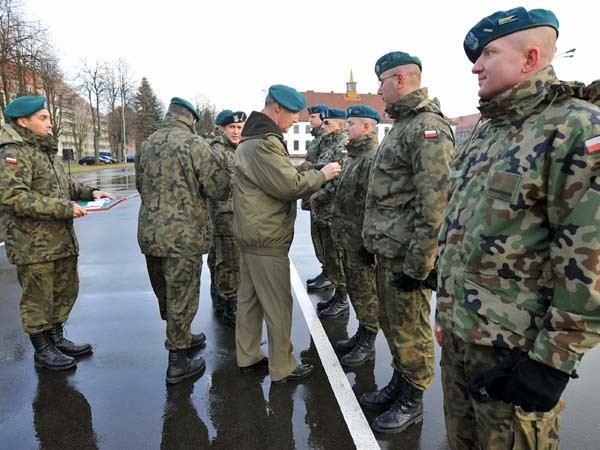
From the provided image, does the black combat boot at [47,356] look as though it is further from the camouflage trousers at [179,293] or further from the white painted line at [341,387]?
the white painted line at [341,387]

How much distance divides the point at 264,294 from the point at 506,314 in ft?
6.90

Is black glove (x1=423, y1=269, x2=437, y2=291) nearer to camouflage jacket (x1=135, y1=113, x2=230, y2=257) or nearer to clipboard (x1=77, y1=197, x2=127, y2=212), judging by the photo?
camouflage jacket (x1=135, y1=113, x2=230, y2=257)

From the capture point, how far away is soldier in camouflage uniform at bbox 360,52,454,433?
2617mm

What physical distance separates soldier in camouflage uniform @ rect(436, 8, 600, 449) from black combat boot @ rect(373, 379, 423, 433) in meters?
1.11

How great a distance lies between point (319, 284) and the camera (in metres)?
6.04

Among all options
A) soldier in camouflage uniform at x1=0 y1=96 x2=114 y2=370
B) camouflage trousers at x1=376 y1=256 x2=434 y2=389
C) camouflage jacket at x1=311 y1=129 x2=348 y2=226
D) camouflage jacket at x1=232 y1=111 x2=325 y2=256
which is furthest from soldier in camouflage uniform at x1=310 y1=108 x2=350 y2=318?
soldier in camouflage uniform at x1=0 y1=96 x2=114 y2=370

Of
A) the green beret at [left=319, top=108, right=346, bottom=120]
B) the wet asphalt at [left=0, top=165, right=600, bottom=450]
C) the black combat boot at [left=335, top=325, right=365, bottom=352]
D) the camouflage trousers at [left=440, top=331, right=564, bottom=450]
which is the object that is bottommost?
the wet asphalt at [left=0, top=165, right=600, bottom=450]

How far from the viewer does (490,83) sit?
1664 millimetres

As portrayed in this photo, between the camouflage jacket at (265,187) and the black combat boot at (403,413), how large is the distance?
133 centimetres

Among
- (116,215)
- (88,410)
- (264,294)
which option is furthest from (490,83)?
(116,215)

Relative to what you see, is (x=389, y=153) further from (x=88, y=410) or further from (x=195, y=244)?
(x=88, y=410)

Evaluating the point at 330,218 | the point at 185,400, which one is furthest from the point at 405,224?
the point at 330,218

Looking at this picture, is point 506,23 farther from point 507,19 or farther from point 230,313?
point 230,313

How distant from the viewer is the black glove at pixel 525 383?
1.38 m
